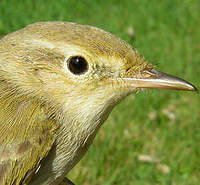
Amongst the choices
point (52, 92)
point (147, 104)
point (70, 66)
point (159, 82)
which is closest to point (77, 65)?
point (70, 66)

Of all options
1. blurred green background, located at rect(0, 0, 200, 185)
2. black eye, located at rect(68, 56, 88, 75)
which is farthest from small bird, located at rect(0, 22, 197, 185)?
blurred green background, located at rect(0, 0, 200, 185)

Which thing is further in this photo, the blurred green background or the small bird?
the blurred green background

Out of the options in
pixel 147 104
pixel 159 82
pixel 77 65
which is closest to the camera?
pixel 77 65

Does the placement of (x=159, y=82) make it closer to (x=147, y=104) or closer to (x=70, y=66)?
(x=70, y=66)

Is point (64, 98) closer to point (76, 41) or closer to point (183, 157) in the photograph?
point (76, 41)

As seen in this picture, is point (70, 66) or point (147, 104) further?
point (147, 104)

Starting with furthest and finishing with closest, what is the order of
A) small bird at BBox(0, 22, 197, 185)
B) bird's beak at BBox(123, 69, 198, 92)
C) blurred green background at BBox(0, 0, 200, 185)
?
blurred green background at BBox(0, 0, 200, 185)
bird's beak at BBox(123, 69, 198, 92)
small bird at BBox(0, 22, 197, 185)

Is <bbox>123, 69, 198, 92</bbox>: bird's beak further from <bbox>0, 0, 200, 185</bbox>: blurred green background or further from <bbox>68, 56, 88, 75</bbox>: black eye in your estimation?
<bbox>0, 0, 200, 185</bbox>: blurred green background

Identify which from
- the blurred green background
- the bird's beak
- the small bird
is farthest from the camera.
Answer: the blurred green background
